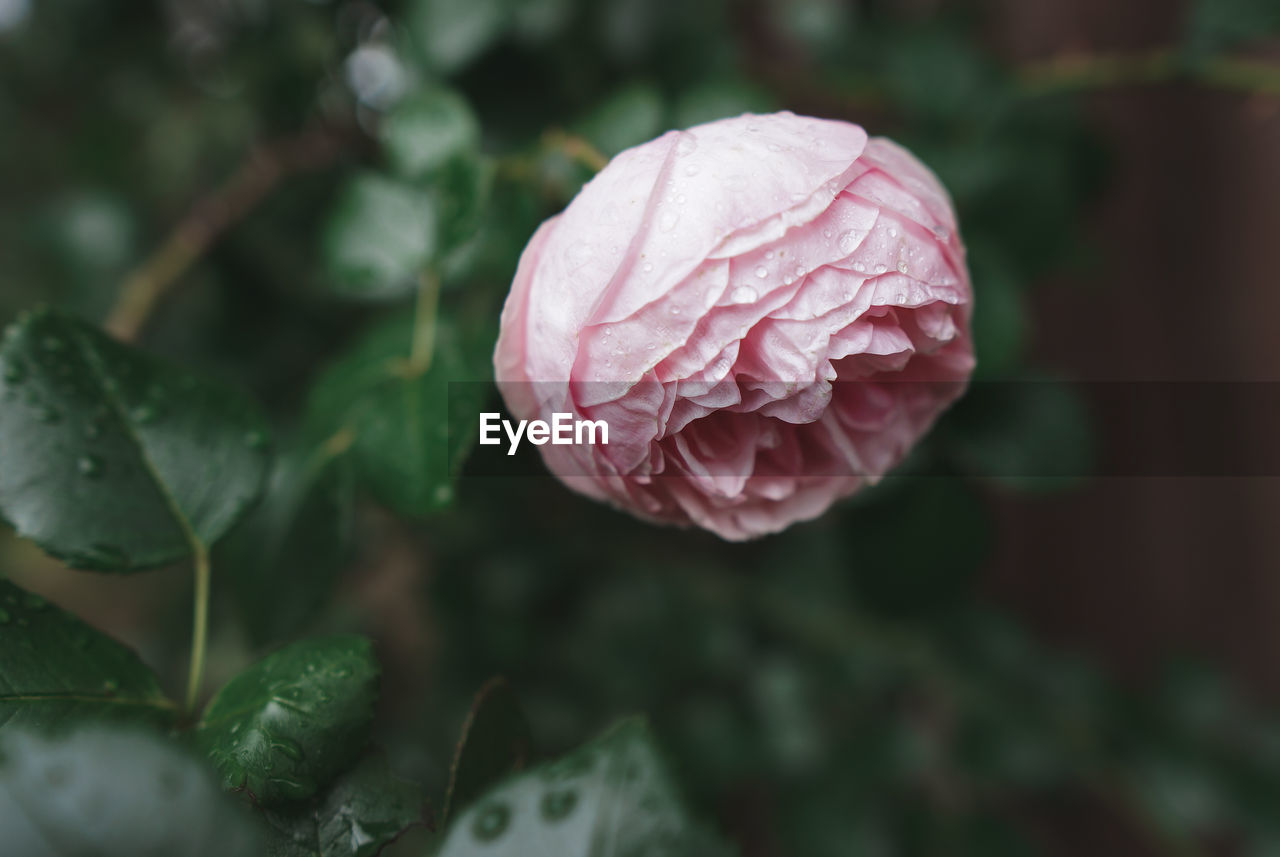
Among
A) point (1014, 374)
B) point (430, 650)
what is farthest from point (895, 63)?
point (430, 650)

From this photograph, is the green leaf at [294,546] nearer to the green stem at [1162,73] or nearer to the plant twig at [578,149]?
the plant twig at [578,149]

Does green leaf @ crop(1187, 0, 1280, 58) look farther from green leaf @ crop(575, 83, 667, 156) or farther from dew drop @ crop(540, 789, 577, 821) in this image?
dew drop @ crop(540, 789, 577, 821)

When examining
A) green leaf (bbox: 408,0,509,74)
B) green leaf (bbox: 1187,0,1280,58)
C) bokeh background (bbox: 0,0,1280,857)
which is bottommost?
bokeh background (bbox: 0,0,1280,857)

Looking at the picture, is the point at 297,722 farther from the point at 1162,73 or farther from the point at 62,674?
the point at 1162,73

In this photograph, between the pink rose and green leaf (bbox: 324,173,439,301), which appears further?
green leaf (bbox: 324,173,439,301)

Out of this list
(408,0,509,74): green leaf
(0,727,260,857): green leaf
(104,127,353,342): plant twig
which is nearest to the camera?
(0,727,260,857): green leaf

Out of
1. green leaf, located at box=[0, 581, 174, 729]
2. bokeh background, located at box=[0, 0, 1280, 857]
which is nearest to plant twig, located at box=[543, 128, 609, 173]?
bokeh background, located at box=[0, 0, 1280, 857]

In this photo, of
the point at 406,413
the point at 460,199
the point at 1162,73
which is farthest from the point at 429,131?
the point at 1162,73
